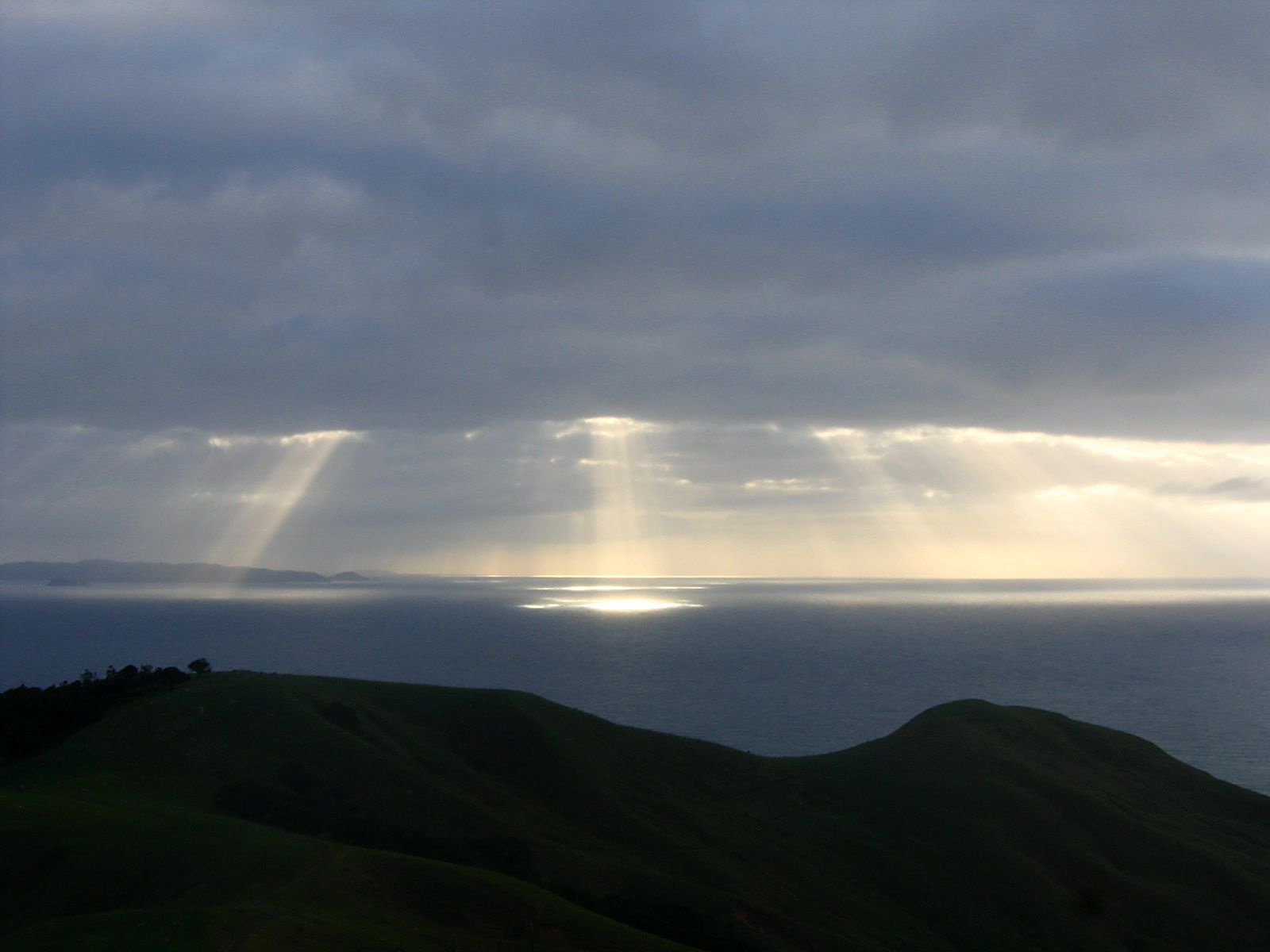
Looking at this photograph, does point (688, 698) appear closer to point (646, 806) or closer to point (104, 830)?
point (646, 806)

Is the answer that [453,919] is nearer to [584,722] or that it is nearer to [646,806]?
[646,806]

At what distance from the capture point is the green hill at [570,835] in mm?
35688

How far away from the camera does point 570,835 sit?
188ft

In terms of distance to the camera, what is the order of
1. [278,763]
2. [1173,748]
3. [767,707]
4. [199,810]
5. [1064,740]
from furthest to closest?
[767,707] → [1173,748] → [1064,740] → [278,763] → [199,810]

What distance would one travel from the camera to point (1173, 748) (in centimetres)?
11788

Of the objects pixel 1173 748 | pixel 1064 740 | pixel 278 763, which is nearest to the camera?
pixel 278 763

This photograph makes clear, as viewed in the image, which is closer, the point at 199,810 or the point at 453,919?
the point at 453,919

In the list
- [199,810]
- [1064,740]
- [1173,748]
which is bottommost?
[1173,748]

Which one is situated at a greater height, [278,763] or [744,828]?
[278,763]

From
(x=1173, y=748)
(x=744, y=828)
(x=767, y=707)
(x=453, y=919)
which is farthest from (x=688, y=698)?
(x=453, y=919)

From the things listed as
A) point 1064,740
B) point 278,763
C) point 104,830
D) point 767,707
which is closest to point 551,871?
point 278,763

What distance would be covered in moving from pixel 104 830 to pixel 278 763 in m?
16.4

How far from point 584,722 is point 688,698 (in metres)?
72.2

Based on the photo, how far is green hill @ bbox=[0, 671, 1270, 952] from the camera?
117 ft
